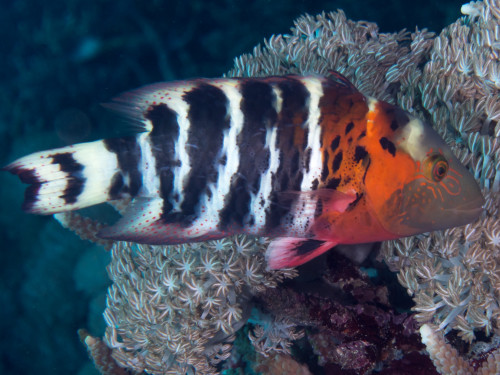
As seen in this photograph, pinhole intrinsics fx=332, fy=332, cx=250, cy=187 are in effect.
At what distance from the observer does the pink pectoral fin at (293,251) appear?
6.40 feet

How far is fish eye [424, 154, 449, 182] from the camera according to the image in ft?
5.90

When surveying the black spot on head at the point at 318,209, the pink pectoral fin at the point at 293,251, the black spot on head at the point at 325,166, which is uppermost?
the black spot on head at the point at 325,166

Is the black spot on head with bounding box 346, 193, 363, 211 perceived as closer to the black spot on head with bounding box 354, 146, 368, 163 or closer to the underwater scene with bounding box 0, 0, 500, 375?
the underwater scene with bounding box 0, 0, 500, 375

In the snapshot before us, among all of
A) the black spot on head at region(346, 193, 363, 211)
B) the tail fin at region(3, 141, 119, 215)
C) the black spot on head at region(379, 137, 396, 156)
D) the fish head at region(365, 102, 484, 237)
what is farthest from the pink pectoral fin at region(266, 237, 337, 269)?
the tail fin at region(3, 141, 119, 215)

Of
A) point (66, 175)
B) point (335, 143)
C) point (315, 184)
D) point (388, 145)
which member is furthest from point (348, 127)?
point (66, 175)

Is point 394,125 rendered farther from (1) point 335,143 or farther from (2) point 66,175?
(2) point 66,175

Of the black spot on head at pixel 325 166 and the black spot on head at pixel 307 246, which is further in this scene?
the black spot on head at pixel 307 246

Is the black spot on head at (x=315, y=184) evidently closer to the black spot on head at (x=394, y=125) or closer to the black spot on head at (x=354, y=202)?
the black spot on head at (x=354, y=202)

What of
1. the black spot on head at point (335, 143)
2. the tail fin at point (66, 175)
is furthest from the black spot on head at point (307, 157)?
the tail fin at point (66, 175)

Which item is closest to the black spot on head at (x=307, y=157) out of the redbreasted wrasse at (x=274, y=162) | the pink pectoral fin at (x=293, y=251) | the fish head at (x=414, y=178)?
the redbreasted wrasse at (x=274, y=162)

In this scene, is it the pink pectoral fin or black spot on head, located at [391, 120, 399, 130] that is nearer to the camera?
black spot on head, located at [391, 120, 399, 130]

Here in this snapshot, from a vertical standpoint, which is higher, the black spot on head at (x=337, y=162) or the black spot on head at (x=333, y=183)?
the black spot on head at (x=337, y=162)

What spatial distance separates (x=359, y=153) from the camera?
1850 millimetres

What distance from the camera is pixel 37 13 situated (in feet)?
17.1
